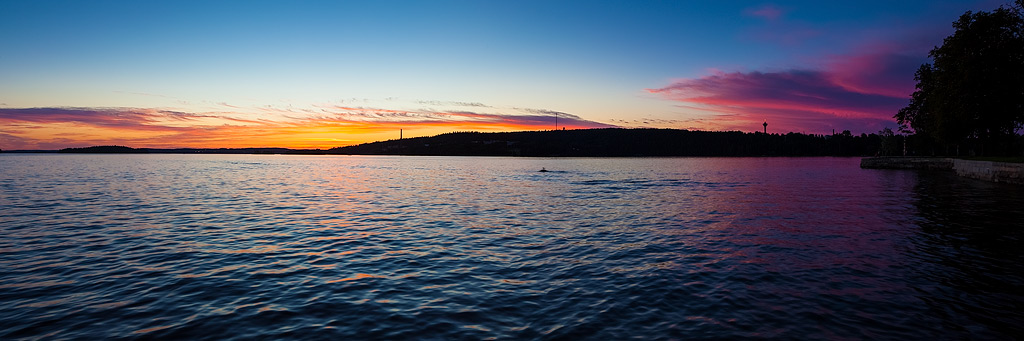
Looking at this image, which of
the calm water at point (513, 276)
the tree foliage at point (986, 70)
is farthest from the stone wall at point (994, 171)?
the calm water at point (513, 276)

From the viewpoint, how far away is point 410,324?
30.7 feet

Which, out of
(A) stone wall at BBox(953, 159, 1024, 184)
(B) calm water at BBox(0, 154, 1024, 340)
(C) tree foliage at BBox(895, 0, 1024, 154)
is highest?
(C) tree foliage at BBox(895, 0, 1024, 154)

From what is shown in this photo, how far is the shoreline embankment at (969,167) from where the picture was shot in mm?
44841

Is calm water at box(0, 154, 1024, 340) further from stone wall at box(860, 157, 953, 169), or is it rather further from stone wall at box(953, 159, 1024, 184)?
stone wall at box(860, 157, 953, 169)

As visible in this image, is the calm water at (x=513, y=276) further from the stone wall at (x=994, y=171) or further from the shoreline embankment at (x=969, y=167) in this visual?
the shoreline embankment at (x=969, y=167)

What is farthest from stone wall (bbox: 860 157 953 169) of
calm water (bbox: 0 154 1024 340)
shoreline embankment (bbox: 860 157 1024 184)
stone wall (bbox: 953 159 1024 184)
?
calm water (bbox: 0 154 1024 340)

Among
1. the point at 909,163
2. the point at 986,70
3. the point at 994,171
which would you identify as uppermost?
the point at 986,70

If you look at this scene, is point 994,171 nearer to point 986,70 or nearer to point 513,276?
point 986,70

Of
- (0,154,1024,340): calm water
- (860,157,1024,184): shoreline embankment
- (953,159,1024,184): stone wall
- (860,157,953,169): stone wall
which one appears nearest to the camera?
(0,154,1024,340): calm water

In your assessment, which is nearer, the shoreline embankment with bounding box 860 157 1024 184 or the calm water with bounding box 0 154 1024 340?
the calm water with bounding box 0 154 1024 340

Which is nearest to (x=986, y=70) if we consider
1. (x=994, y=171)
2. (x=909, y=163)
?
(x=994, y=171)

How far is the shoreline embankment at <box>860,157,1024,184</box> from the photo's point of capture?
44.8m

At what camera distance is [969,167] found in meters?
58.6

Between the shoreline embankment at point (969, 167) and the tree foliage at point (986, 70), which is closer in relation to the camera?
the shoreline embankment at point (969, 167)
